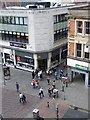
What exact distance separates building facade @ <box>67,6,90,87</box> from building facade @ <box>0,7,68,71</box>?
494cm

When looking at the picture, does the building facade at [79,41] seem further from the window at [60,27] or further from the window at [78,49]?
the window at [60,27]

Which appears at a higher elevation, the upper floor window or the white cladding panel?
the upper floor window

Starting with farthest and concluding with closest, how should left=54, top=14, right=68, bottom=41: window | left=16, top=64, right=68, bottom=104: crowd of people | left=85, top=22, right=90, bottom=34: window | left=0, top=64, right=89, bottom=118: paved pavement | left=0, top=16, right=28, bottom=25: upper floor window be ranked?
left=54, top=14, right=68, bottom=41: window, left=0, top=16, right=28, bottom=25: upper floor window, left=85, top=22, right=90, bottom=34: window, left=16, top=64, right=68, bottom=104: crowd of people, left=0, top=64, right=89, bottom=118: paved pavement

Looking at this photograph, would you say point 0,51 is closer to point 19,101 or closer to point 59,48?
point 59,48

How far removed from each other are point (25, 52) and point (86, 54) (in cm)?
1059

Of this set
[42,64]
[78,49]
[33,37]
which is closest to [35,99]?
[78,49]

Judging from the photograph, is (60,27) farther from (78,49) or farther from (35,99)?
(35,99)

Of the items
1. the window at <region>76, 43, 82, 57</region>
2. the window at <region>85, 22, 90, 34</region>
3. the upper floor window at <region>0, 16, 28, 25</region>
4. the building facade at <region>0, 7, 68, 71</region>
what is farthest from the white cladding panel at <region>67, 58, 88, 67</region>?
the upper floor window at <region>0, 16, 28, 25</region>

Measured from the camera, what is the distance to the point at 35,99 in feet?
91.8

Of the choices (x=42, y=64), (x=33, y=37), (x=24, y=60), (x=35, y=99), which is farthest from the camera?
(x=24, y=60)

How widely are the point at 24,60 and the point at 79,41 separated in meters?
11.3

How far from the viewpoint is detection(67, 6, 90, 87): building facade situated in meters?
28.3

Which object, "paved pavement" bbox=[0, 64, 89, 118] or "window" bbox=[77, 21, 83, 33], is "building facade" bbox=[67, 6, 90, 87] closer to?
"window" bbox=[77, 21, 83, 33]

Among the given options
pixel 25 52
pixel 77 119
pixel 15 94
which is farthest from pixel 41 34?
pixel 77 119
